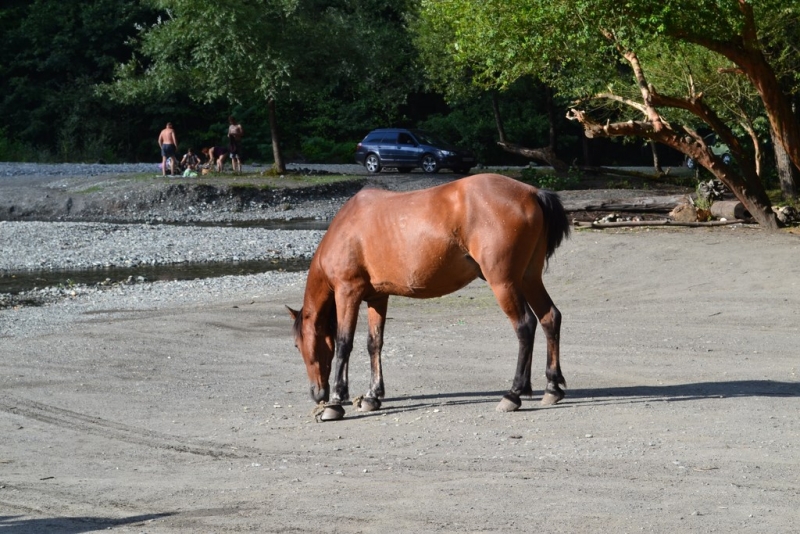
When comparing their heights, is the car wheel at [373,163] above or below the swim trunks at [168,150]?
below

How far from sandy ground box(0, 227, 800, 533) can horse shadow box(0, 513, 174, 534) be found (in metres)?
0.02

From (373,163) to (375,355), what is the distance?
113 feet

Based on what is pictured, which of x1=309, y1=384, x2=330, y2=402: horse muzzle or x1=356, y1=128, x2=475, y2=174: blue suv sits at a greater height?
x1=356, y1=128, x2=475, y2=174: blue suv

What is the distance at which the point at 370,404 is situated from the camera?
9078 mm

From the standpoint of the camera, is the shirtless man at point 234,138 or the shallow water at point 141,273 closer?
the shallow water at point 141,273

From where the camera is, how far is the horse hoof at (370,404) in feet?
29.8

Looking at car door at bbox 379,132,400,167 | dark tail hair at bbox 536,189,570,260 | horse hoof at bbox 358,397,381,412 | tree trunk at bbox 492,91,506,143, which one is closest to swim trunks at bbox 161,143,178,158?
car door at bbox 379,132,400,167

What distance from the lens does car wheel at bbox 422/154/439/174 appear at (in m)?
42.1

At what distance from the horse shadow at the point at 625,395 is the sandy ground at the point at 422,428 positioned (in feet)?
0.12

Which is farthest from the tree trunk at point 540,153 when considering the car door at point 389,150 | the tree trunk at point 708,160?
the tree trunk at point 708,160

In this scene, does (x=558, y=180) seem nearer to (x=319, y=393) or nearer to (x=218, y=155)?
(x=218, y=155)

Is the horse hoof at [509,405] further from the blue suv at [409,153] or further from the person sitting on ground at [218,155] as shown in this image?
the blue suv at [409,153]

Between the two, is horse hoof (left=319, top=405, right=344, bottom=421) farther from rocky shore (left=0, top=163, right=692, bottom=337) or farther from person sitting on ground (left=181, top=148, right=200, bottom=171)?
person sitting on ground (left=181, top=148, right=200, bottom=171)

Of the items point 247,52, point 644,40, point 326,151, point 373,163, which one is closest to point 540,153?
point 247,52
